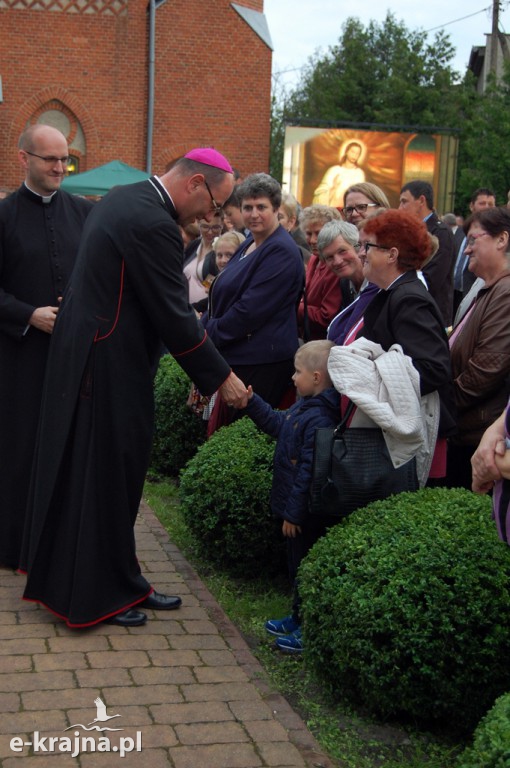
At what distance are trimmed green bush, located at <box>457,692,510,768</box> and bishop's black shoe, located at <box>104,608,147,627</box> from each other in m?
2.04

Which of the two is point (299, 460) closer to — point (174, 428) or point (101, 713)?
point (101, 713)

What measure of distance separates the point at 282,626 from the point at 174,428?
10.4 ft

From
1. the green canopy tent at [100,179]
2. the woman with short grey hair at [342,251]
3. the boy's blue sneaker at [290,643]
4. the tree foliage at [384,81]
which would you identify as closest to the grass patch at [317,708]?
the boy's blue sneaker at [290,643]

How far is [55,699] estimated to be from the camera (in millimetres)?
3824

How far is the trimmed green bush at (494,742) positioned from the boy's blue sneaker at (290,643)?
5.19ft

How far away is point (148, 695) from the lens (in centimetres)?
392

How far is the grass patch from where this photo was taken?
365 centimetres

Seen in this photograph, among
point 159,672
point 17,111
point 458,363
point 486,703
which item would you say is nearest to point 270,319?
point 458,363

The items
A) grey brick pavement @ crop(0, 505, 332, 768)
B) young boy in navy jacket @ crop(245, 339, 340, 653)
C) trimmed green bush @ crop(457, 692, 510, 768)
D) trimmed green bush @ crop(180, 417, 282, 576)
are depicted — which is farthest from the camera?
trimmed green bush @ crop(180, 417, 282, 576)

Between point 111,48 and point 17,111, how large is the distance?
110 inches

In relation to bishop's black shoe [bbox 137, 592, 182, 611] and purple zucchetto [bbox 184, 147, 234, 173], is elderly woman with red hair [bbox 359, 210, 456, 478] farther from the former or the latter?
bishop's black shoe [bbox 137, 592, 182, 611]

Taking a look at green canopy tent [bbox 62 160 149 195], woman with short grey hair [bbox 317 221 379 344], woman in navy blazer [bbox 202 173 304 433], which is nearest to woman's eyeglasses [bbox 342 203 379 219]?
woman in navy blazer [bbox 202 173 304 433]

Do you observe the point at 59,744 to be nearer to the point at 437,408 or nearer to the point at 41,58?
the point at 437,408

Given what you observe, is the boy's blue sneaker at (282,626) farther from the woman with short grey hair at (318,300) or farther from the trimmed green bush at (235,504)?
A: the woman with short grey hair at (318,300)
